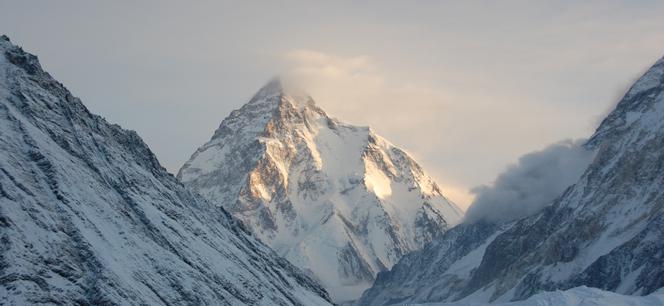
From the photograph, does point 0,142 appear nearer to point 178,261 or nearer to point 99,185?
point 99,185

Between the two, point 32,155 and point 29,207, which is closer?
point 29,207

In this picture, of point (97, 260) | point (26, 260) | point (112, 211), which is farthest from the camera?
point (112, 211)

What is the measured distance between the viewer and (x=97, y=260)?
16700 centimetres

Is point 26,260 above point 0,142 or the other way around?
the other way around

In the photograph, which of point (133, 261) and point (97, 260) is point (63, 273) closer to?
point (97, 260)

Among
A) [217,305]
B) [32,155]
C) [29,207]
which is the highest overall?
[32,155]

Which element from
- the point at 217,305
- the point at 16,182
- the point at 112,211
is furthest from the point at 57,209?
the point at 217,305

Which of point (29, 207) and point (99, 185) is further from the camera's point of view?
point (99, 185)

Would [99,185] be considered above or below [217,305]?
above

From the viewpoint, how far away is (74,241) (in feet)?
554

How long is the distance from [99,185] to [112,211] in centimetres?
773

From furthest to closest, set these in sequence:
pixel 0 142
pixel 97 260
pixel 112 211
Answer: pixel 112 211 → pixel 0 142 → pixel 97 260

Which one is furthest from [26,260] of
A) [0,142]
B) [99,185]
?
[99,185]

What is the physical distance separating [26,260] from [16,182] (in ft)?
71.9
